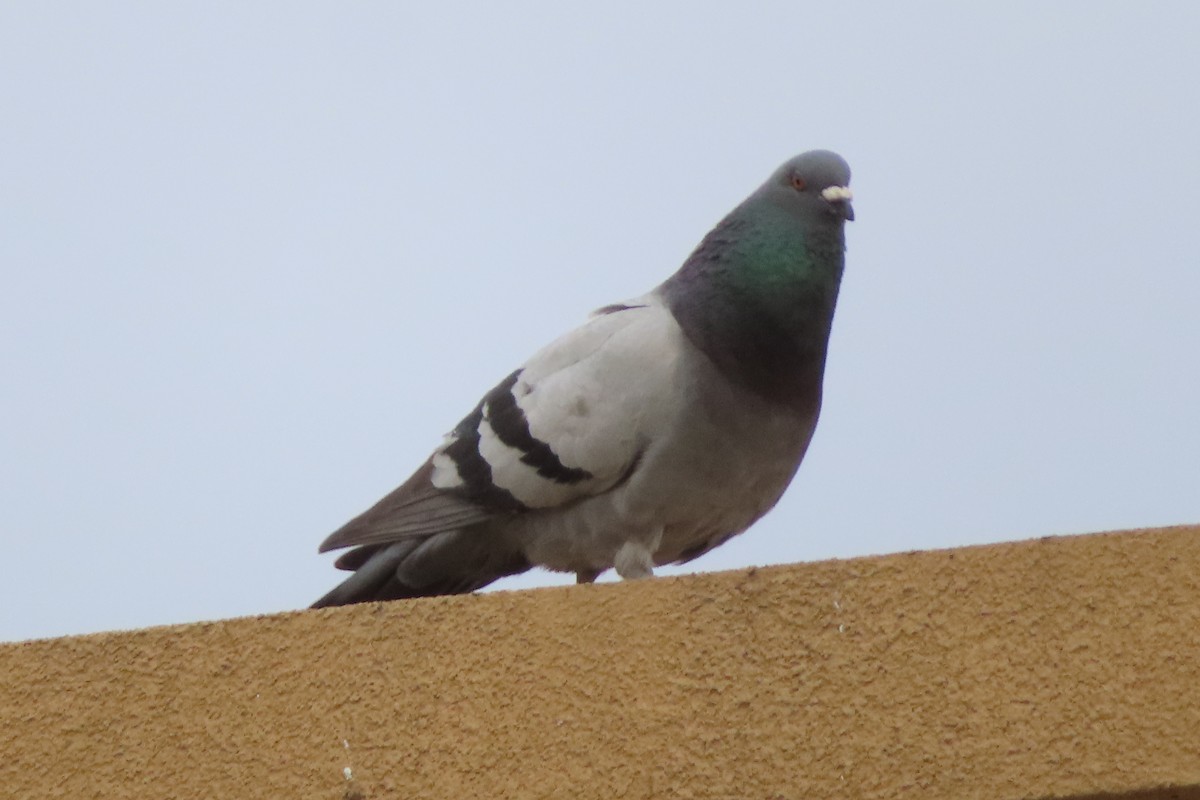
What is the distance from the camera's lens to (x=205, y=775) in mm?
2660

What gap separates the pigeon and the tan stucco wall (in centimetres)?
149

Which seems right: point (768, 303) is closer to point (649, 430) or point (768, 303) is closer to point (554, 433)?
point (649, 430)

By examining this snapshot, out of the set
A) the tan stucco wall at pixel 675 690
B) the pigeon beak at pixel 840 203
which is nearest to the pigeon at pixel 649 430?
the pigeon beak at pixel 840 203

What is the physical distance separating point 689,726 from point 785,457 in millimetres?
1809

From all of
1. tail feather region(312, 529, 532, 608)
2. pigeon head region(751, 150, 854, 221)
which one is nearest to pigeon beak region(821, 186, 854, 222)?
pigeon head region(751, 150, 854, 221)

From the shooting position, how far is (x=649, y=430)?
4.18m

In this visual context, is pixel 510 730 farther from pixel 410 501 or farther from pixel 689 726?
pixel 410 501

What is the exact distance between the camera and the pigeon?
4.20 meters

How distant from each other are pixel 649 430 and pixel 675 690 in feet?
5.16

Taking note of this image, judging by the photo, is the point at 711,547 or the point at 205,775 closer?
the point at 205,775

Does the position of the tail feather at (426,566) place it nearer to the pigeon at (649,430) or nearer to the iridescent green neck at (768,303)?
the pigeon at (649,430)

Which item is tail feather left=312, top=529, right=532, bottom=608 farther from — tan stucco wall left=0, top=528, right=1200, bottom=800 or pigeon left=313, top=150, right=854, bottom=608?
tan stucco wall left=0, top=528, right=1200, bottom=800

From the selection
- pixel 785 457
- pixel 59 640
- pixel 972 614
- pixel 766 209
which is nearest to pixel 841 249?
pixel 766 209

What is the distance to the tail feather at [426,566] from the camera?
15.0ft
